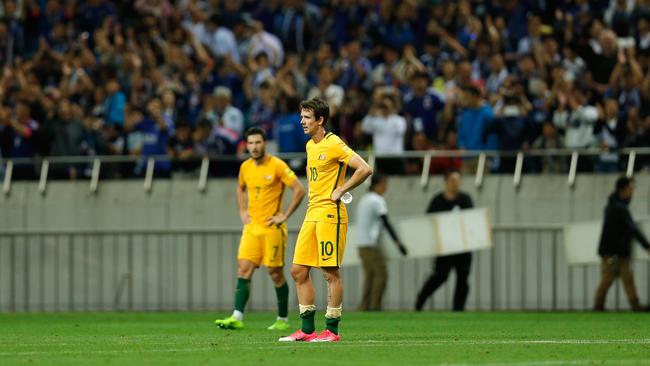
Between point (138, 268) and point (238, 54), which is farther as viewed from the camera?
point (238, 54)

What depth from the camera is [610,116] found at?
23.4 m

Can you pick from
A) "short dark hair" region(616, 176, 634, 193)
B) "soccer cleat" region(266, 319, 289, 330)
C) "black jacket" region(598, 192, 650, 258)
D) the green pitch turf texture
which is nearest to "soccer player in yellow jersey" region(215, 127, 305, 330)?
"soccer cleat" region(266, 319, 289, 330)

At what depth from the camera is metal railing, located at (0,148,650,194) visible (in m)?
23.7

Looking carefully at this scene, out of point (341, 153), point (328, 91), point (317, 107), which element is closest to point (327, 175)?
point (341, 153)

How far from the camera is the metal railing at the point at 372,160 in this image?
77.6 feet

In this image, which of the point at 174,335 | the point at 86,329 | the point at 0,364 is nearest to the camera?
the point at 0,364

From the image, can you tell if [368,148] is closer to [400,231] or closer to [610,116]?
[400,231]

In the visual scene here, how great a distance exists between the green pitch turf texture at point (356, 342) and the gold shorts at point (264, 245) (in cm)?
78

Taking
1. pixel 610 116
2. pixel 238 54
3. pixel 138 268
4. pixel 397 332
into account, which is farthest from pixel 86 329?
pixel 238 54

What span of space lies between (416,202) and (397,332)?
9064 millimetres

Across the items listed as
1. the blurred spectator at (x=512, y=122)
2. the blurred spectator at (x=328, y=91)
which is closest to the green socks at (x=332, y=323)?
the blurred spectator at (x=512, y=122)

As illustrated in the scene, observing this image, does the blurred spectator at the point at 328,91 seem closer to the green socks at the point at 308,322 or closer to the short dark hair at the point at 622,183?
the short dark hair at the point at 622,183

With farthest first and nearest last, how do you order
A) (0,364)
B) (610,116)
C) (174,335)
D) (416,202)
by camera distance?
(416,202) → (610,116) → (174,335) → (0,364)

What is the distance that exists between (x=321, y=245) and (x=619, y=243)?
30.8 ft
